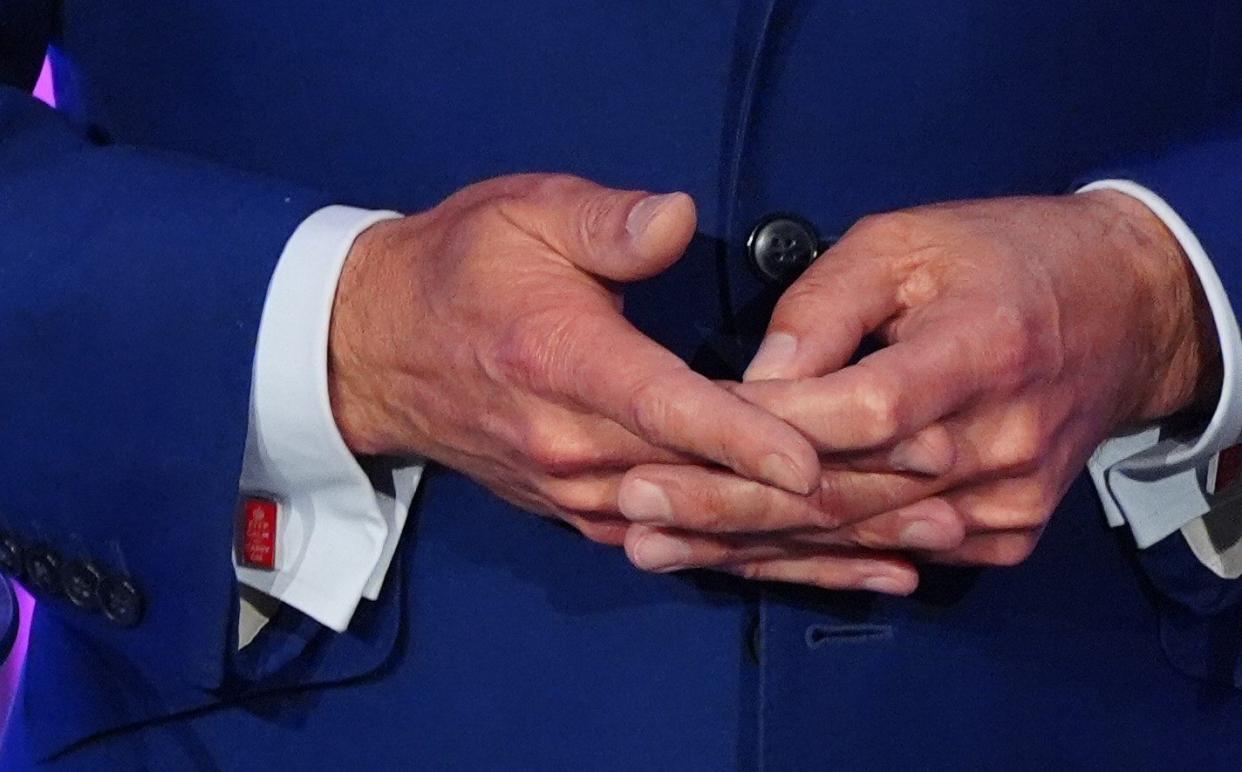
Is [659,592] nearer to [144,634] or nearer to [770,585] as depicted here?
[770,585]

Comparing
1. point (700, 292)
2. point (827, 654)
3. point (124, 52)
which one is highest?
point (124, 52)

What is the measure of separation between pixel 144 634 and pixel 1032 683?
0.49m

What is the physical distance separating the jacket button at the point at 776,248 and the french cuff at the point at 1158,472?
6.2 inches

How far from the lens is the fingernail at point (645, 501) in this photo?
0.55 metres

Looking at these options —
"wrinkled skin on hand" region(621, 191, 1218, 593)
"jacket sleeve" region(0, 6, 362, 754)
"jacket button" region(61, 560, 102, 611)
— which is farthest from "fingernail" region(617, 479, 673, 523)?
"jacket button" region(61, 560, 102, 611)

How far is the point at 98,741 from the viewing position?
0.81 metres

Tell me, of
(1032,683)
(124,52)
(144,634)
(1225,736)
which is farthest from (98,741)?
(1225,736)

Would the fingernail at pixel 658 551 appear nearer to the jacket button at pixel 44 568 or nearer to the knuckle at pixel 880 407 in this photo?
the knuckle at pixel 880 407

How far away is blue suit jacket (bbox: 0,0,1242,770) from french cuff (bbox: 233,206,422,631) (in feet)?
Result: 0.05

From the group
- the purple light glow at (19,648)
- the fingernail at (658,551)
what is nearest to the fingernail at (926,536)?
the fingernail at (658,551)

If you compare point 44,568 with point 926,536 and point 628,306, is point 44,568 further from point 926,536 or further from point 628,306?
point 926,536

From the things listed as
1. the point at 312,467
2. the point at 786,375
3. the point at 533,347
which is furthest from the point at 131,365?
the point at 786,375

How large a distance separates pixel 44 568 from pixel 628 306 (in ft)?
1.14

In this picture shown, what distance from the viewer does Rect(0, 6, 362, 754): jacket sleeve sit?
64cm
